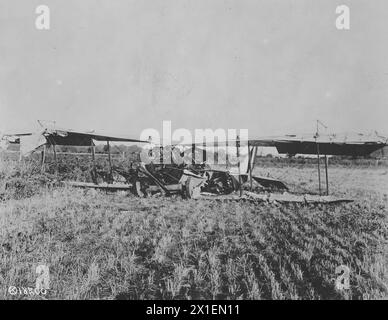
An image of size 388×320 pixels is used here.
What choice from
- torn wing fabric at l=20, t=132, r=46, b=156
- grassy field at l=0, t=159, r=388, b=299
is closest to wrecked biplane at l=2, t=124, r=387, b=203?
torn wing fabric at l=20, t=132, r=46, b=156

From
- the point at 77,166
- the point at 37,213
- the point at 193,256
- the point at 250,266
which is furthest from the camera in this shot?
the point at 77,166

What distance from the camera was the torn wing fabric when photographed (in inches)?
441

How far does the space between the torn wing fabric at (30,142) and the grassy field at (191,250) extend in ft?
8.72

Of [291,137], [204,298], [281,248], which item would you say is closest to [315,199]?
[291,137]

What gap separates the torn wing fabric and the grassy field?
2.66m

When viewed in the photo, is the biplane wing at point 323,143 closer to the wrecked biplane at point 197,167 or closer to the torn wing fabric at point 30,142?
the wrecked biplane at point 197,167

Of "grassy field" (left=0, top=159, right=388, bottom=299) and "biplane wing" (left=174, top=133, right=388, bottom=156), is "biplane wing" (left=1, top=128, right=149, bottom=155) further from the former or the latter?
"biplane wing" (left=174, top=133, right=388, bottom=156)

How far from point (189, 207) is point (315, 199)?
4.13 m

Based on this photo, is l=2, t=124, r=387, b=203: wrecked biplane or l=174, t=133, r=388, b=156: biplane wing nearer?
l=174, t=133, r=388, b=156: biplane wing
